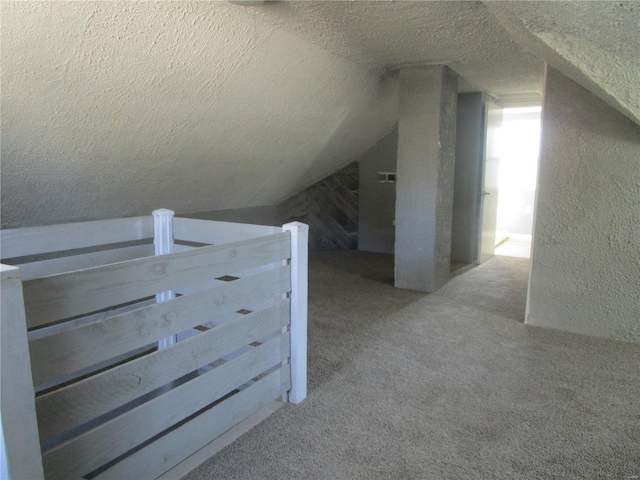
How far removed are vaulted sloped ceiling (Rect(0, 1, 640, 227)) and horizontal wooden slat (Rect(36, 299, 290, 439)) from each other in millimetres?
1380

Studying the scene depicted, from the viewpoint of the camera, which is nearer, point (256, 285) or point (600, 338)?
point (256, 285)

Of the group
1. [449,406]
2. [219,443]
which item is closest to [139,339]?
[219,443]

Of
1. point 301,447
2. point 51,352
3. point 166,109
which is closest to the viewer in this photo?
point 51,352

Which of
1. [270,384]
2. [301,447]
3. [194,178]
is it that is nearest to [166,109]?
[194,178]

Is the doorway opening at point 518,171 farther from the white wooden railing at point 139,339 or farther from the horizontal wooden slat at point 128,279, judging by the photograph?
the horizontal wooden slat at point 128,279

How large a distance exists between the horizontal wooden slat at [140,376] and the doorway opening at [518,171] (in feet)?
22.3

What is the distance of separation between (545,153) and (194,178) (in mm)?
2590

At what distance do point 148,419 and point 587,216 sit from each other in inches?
113

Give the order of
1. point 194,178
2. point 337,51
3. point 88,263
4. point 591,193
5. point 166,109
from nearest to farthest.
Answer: point 88,263
point 166,109
point 591,193
point 337,51
point 194,178

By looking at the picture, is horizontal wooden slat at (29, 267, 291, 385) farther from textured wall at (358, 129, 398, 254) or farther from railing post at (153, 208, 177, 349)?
textured wall at (358, 129, 398, 254)

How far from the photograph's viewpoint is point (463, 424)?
198 cm

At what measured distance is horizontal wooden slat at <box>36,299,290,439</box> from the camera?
1.23 meters

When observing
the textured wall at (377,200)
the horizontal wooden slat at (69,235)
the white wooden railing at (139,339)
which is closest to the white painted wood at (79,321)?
the white wooden railing at (139,339)

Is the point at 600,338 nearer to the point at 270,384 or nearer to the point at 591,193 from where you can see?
the point at 591,193
